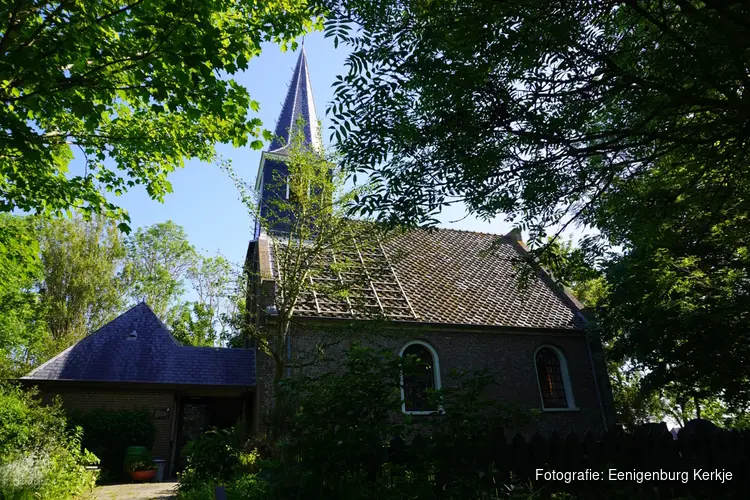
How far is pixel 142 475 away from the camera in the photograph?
503 inches

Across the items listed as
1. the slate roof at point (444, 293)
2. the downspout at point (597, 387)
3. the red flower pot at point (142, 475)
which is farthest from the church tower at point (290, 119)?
the downspout at point (597, 387)

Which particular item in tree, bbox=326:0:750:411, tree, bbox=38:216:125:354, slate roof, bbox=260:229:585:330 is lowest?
tree, bbox=326:0:750:411

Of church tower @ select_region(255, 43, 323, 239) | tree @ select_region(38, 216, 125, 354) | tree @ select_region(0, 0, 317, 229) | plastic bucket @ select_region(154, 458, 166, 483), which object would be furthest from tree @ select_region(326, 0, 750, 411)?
tree @ select_region(38, 216, 125, 354)

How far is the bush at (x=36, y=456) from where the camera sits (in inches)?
306

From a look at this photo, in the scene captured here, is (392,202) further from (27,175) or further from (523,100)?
(27,175)

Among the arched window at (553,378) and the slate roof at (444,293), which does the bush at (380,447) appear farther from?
the arched window at (553,378)

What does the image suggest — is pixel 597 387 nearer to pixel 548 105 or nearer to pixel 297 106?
pixel 548 105

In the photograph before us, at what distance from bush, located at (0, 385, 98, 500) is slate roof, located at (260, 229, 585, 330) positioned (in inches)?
251

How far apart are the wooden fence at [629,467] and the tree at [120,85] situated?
4905mm

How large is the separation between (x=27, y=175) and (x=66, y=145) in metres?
0.94

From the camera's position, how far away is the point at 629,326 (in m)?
13.9

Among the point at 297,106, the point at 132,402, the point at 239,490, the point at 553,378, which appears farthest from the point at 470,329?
the point at 297,106

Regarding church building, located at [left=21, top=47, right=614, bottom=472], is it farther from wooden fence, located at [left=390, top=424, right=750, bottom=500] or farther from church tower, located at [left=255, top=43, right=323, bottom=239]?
wooden fence, located at [left=390, top=424, right=750, bottom=500]

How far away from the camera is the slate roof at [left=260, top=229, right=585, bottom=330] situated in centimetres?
1442
